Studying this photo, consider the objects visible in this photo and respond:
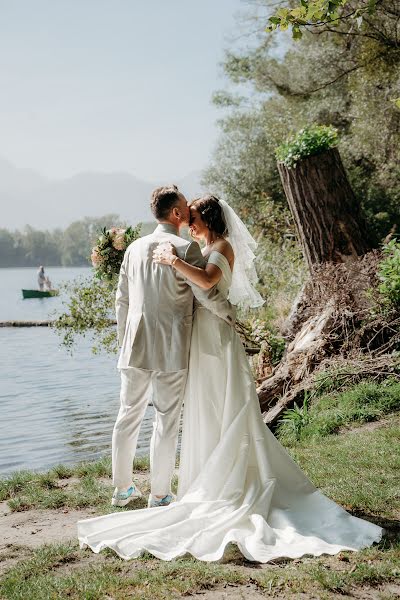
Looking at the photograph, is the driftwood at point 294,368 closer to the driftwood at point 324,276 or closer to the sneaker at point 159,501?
the driftwood at point 324,276

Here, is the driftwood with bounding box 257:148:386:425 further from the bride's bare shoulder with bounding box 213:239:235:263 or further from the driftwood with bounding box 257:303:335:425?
the bride's bare shoulder with bounding box 213:239:235:263

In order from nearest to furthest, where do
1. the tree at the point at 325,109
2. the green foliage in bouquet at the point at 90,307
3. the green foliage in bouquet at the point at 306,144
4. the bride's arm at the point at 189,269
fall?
1. the bride's arm at the point at 189,269
2. the green foliage in bouquet at the point at 306,144
3. the green foliage in bouquet at the point at 90,307
4. the tree at the point at 325,109

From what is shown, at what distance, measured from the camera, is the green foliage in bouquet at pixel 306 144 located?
9.62 metres

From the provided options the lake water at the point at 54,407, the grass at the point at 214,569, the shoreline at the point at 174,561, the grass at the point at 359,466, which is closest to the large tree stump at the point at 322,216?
the lake water at the point at 54,407

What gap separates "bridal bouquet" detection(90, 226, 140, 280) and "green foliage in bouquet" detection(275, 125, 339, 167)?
3.83m

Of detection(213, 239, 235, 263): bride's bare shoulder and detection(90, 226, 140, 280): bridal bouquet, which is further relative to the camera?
detection(90, 226, 140, 280): bridal bouquet

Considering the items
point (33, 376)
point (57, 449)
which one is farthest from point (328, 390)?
point (33, 376)

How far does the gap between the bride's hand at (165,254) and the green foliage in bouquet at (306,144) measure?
569 cm

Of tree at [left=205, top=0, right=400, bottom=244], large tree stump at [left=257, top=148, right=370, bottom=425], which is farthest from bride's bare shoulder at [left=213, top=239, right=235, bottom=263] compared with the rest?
tree at [left=205, top=0, right=400, bottom=244]

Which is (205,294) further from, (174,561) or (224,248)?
(174,561)

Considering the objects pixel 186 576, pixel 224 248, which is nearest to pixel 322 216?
pixel 224 248

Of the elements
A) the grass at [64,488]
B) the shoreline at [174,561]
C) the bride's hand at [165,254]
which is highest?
the bride's hand at [165,254]

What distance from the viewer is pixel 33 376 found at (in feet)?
49.9

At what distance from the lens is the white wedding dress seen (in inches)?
146
